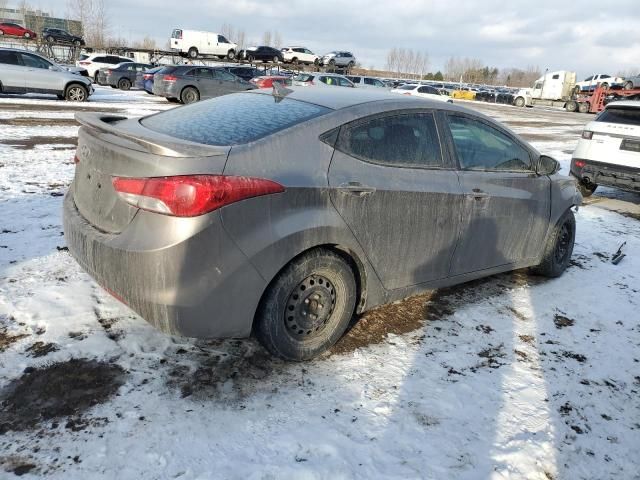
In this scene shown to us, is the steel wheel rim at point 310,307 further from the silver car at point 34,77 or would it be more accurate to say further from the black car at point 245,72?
the black car at point 245,72

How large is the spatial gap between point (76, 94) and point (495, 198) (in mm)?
18365

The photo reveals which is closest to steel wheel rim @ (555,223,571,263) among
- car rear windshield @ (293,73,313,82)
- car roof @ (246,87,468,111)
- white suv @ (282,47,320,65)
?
car roof @ (246,87,468,111)

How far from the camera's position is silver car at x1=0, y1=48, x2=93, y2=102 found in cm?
1664

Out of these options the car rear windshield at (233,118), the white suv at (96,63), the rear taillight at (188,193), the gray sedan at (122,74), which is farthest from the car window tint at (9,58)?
the rear taillight at (188,193)

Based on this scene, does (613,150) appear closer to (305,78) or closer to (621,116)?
(621,116)

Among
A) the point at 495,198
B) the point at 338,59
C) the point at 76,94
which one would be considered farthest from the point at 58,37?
the point at 495,198

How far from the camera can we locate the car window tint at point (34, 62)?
16809mm

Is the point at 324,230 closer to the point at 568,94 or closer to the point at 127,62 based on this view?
the point at 127,62

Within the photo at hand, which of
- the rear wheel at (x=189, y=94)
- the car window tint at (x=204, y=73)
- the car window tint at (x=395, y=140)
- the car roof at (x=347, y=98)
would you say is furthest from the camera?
the car window tint at (x=204, y=73)

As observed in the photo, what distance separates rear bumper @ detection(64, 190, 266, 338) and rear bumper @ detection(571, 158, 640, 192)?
7279 millimetres

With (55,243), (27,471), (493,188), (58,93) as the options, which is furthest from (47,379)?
(58,93)

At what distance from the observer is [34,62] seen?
56.0 ft

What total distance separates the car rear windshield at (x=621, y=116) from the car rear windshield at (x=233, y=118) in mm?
6890

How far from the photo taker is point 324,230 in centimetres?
292
